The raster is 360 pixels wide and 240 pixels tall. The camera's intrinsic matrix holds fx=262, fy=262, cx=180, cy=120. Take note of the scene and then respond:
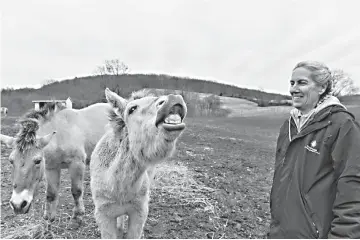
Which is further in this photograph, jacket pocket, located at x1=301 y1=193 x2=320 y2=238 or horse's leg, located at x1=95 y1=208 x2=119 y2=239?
horse's leg, located at x1=95 y1=208 x2=119 y2=239

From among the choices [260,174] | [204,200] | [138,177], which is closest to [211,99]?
[260,174]

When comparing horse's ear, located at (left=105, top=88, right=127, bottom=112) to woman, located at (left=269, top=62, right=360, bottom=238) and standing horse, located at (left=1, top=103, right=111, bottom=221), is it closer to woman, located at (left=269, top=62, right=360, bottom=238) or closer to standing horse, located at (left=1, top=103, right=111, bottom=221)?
standing horse, located at (left=1, top=103, right=111, bottom=221)

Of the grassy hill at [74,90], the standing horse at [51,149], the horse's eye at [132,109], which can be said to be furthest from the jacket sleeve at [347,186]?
the grassy hill at [74,90]

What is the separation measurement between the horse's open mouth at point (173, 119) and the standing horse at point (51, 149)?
140cm

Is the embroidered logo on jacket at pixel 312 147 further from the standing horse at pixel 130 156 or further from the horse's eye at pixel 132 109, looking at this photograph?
the horse's eye at pixel 132 109

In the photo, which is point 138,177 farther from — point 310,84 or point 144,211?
point 310,84

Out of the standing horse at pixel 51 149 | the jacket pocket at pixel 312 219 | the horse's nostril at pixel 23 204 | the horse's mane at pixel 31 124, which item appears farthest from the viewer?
the horse's mane at pixel 31 124

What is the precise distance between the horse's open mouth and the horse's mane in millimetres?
2547

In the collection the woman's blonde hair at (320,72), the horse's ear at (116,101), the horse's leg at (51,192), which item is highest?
the woman's blonde hair at (320,72)

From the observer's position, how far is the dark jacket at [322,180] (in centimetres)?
167

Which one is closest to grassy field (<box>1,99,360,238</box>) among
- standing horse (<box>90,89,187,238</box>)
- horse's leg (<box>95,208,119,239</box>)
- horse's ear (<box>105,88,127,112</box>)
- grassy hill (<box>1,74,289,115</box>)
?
horse's leg (<box>95,208,119,239</box>)

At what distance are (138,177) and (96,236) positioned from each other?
2.39 meters

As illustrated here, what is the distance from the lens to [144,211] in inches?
134

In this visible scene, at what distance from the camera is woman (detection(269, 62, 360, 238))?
1.69 m
